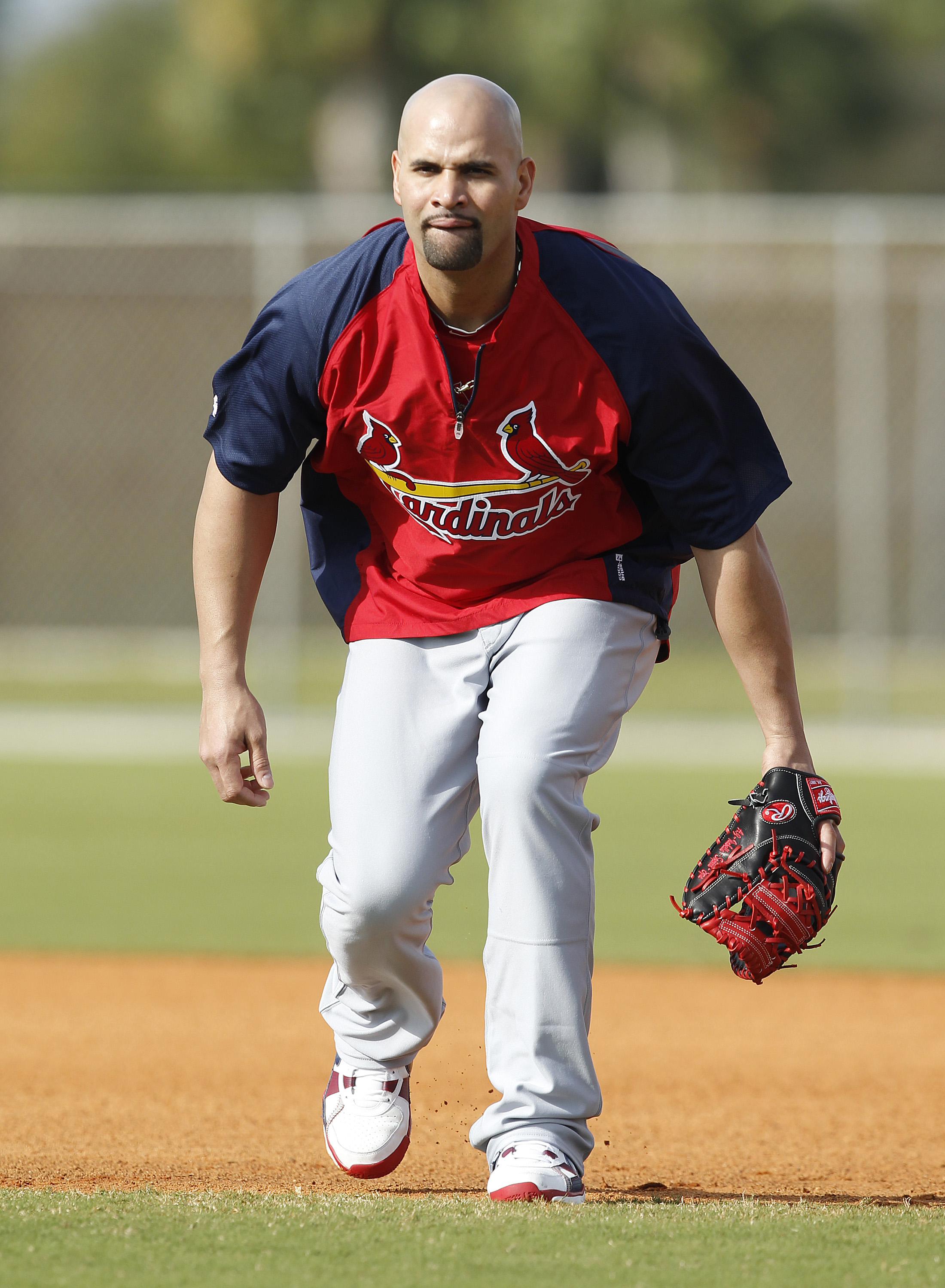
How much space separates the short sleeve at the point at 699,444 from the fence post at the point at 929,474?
1380 cm

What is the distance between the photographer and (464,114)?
2.84 meters

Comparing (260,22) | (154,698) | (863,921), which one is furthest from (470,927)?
(260,22)

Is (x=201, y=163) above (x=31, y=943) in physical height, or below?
above

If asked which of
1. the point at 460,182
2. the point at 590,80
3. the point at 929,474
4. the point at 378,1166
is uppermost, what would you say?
the point at 590,80

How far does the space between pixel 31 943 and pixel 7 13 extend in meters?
28.6

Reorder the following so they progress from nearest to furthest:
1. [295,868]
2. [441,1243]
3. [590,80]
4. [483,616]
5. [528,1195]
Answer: [441,1243] < [528,1195] < [483,616] < [295,868] < [590,80]

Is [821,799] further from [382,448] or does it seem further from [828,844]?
[382,448]

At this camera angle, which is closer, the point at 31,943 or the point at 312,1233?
the point at 312,1233

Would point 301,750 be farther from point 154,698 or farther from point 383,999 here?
point 383,999

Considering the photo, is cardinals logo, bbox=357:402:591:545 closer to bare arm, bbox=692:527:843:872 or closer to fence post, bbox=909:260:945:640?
bare arm, bbox=692:527:843:872

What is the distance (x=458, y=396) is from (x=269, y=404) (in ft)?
1.16

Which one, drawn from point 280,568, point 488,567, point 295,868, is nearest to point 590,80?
point 280,568

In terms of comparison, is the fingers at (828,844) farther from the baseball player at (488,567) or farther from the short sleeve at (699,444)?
the short sleeve at (699,444)

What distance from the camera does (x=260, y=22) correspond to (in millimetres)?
25328
